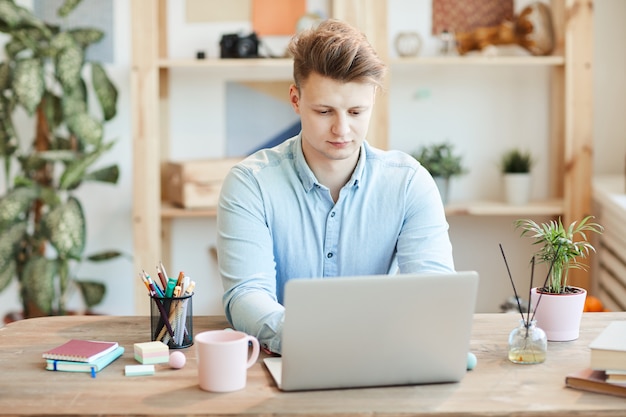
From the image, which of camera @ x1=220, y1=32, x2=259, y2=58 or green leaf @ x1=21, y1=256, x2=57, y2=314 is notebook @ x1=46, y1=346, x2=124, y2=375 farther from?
camera @ x1=220, y1=32, x2=259, y2=58

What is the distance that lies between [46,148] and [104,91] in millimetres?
362

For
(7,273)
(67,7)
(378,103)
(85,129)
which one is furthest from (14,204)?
(378,103)

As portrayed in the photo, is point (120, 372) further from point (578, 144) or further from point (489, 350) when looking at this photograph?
point (578, 144)

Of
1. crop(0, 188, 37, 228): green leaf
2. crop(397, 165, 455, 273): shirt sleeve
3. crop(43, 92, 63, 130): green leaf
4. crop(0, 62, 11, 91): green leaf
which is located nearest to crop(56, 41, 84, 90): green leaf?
crop(43, 92, 63, 130): green leaf

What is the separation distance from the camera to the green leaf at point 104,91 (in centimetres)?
376

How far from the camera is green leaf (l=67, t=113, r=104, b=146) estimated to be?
3.71 m

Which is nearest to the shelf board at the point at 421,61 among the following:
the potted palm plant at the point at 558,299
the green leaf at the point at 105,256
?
the green leaf at the point at 105,256

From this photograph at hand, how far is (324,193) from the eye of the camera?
7.07 feet

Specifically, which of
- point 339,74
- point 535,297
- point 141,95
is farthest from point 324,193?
point 141,95

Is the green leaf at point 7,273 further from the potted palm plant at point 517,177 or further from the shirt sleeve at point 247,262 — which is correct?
the potted palm plant at point 517,177

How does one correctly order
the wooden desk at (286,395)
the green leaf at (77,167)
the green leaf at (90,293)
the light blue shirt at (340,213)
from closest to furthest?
1. the wooden desk at (286,395)
2. the light blue shirt at (340,213)
3. the green leaf at (77,167)
4. the green leaf at (90,293)

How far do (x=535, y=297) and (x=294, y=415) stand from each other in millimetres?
653

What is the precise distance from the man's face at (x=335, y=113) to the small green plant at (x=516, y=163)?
2.01m

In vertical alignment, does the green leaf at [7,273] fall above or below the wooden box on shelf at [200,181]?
below
